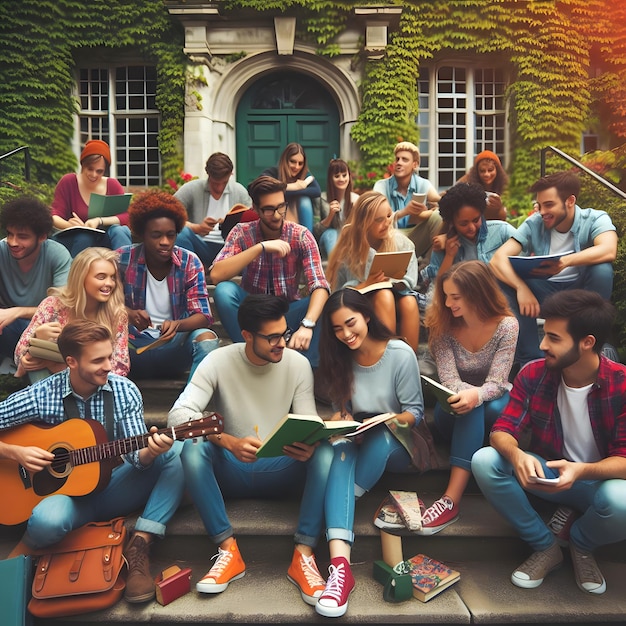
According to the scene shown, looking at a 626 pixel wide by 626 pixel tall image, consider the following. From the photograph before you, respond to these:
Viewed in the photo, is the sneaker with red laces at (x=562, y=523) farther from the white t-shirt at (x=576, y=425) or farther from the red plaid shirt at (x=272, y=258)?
the red plaid shirt at (x=272, y=258)

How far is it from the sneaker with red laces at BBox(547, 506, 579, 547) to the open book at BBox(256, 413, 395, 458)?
2.90 ft

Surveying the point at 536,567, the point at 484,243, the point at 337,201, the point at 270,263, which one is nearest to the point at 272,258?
the point at 270,263

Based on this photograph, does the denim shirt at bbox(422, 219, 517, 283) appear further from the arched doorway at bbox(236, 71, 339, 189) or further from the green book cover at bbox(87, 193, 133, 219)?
the arched doorway at bbox(236, 71, 339, 189)

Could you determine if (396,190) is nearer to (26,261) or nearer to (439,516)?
(26,261)

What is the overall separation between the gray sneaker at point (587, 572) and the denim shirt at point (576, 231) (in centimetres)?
187

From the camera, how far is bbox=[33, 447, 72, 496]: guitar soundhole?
2451 mm

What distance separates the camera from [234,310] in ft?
11.8

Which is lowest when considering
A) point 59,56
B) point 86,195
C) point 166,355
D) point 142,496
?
point 142,496

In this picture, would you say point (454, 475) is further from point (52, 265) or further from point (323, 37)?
point (323, 37)

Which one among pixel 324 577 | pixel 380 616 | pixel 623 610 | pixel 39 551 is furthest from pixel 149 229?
pixel 623 610

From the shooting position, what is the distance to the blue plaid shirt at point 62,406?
2.51 metres

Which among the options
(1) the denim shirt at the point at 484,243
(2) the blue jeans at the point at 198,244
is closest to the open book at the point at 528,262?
(1) the denim shirt at the point at 484,243

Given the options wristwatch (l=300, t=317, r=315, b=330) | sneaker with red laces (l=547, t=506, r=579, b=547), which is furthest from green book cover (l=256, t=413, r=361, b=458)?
sneaker with red laces (l=547, t=506, r=579, b=547)

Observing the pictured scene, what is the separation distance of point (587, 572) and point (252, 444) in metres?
1.45
